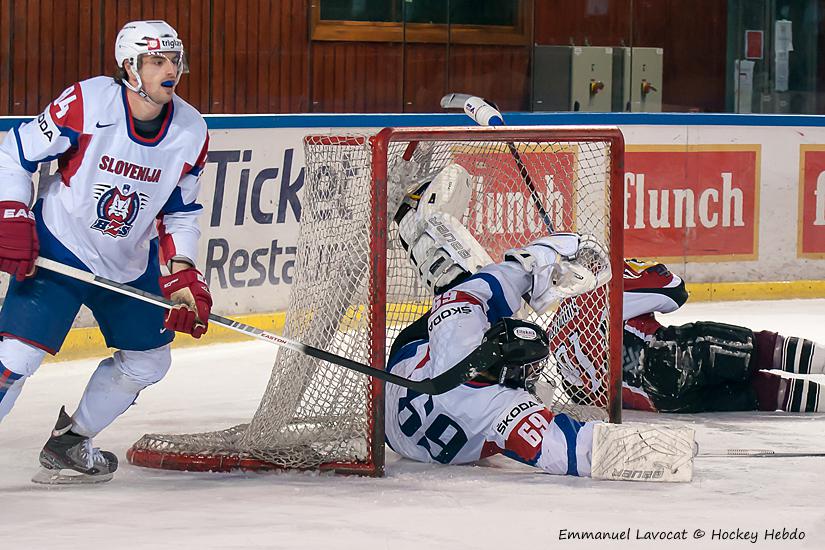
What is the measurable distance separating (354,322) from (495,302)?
37cm

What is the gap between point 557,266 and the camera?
12.4ft

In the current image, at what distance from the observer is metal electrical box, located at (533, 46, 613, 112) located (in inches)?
301

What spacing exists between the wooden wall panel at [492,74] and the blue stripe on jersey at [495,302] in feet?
13.5

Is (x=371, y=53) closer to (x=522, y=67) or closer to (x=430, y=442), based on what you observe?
(x=522, y=67)

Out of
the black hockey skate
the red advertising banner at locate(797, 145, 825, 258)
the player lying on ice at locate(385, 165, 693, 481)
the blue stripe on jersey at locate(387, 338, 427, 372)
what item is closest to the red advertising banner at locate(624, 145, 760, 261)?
the red advertising banner at locate(797, 145, 825, 258)

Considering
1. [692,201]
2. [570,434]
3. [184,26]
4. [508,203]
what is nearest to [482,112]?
[508,203]

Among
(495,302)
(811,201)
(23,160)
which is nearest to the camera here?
(23,160)

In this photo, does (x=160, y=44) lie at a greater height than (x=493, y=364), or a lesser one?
greater

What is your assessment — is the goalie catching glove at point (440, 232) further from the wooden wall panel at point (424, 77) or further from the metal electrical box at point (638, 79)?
the metal electrical box at point (638, 79)

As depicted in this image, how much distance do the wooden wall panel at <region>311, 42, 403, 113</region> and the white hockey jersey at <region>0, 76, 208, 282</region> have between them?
396 centimetres

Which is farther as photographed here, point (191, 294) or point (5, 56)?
point (5, 56)

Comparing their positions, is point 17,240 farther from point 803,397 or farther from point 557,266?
point 803,397

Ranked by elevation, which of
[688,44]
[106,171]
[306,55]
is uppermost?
[688,44]

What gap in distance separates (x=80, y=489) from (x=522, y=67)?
485cm
